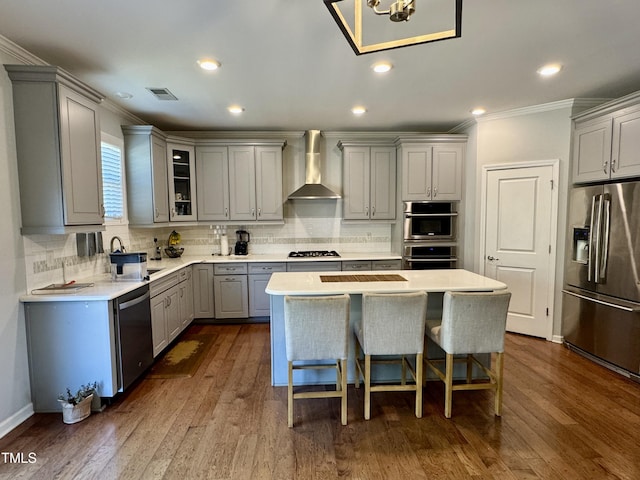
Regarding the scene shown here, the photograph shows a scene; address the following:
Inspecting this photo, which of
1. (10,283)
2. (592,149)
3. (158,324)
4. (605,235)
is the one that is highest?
(592,149)

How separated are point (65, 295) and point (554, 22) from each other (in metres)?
3.88

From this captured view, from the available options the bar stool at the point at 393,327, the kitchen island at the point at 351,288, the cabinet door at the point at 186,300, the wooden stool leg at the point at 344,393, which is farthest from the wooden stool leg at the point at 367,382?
the cabinet door at the point at 186,300

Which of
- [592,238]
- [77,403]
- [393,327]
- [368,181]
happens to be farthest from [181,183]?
[592,238]

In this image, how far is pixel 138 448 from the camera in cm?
211

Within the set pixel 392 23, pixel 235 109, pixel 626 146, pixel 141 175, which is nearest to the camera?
pixel 392 23

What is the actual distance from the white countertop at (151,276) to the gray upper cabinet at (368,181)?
64 cm

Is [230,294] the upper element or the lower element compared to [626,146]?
lower

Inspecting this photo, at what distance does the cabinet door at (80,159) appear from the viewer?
2.43 metres

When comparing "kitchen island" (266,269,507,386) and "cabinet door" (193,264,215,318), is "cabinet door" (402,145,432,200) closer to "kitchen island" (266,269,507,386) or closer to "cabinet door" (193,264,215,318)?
"kitchen island" (266,269,507,386)

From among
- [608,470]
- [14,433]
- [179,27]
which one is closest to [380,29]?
[179,27]

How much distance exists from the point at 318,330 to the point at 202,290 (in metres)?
2.66

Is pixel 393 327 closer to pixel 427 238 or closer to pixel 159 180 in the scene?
pixel 427 238

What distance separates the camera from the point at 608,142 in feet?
→ 10.4

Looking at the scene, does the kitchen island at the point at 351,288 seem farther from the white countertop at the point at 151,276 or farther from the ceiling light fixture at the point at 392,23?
the ceiling light fixture at the point at 392,23
